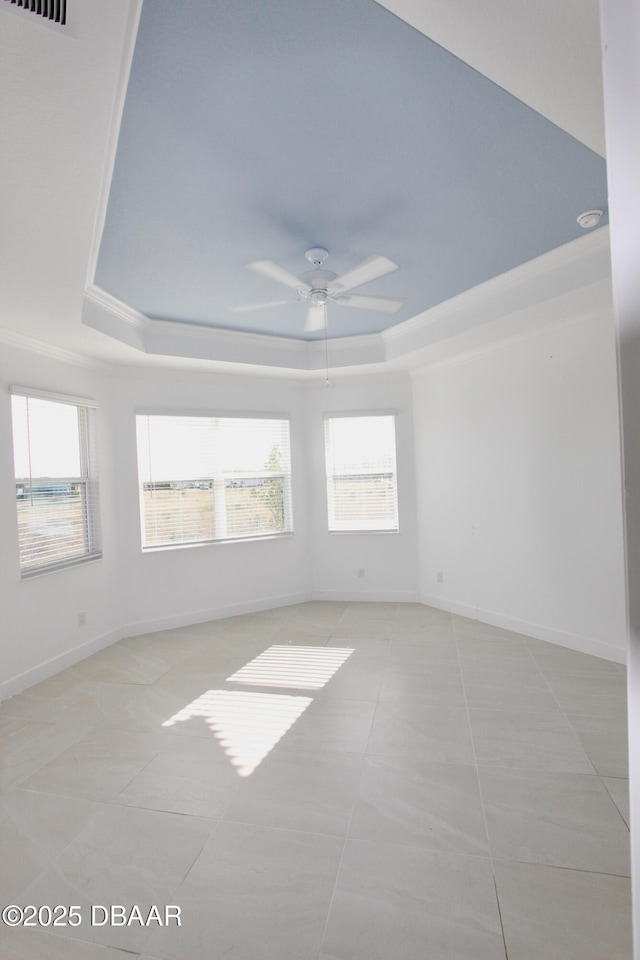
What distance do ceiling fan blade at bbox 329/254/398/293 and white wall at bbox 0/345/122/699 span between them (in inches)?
96.3

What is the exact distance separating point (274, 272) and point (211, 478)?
9.19 feet

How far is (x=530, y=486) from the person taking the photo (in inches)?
165

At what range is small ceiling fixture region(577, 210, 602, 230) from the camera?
2697mm

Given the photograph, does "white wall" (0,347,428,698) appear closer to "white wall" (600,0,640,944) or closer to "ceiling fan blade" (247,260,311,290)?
"ceiling fan blade" (247,260,311,290)

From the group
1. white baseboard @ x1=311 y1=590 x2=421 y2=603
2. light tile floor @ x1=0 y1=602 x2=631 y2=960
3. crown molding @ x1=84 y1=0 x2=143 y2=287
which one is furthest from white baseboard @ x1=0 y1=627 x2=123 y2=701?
crown molding @ x1=84 y1=0 x2=143 y2=287

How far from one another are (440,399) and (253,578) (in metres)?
2.78

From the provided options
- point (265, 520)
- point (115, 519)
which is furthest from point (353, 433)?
point (115, 519)

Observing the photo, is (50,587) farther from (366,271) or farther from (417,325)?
(417,325)

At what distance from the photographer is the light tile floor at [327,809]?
1.62m

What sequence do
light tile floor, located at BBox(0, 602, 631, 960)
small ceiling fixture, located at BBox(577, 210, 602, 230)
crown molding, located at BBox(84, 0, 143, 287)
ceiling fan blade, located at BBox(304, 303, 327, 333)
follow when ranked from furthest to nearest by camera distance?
1. ceiling fan blade, located at BBox(304, 303, 327, 333)
2. small ceiling fixture, located at BBox(577, 210, 602, 230)
3. light tile floor, located at BBox(0, 602, 631, 960)
4. crown molding, located at BBox(84, 0, 143, 287)

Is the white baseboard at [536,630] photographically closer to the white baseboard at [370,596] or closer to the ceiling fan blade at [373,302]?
the white baseboard at [370,596]

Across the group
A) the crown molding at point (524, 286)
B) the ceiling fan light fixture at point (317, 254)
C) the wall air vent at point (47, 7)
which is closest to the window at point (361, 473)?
the crown molding at point (524, 286)

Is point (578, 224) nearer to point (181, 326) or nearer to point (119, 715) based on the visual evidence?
point (181, 326)

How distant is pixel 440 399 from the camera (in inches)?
200
